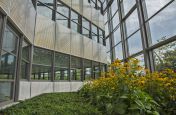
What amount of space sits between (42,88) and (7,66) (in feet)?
7.01

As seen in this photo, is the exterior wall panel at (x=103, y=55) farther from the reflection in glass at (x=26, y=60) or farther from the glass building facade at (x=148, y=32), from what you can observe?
the reflection in glass at (x=26, y=60)

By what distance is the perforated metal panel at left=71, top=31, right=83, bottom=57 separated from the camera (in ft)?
23.3

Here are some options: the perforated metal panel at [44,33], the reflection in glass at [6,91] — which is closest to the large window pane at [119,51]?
the perforated metal panel at [44,33]

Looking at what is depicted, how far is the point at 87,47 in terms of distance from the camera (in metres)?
8.21

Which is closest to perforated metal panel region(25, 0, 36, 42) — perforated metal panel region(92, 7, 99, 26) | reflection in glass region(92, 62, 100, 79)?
reflection in glass region(92, 62, 100, 79)

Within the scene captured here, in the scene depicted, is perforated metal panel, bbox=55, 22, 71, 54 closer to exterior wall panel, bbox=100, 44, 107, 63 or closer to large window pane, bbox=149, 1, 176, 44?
exterior wall panel, bbox=100, 44, 107, 63

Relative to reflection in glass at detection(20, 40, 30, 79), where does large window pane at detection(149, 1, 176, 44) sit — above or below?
above

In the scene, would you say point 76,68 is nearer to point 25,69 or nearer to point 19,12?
point 25,69

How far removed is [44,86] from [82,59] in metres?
2.82

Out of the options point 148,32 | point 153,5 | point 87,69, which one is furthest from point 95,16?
point 153,5

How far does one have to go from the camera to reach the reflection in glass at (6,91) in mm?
3009

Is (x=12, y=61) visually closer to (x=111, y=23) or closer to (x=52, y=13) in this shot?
(x=52, y=13)

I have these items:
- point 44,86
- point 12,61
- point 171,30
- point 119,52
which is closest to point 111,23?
point 119,52

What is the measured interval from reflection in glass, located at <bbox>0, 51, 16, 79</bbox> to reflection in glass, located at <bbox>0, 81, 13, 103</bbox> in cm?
15
